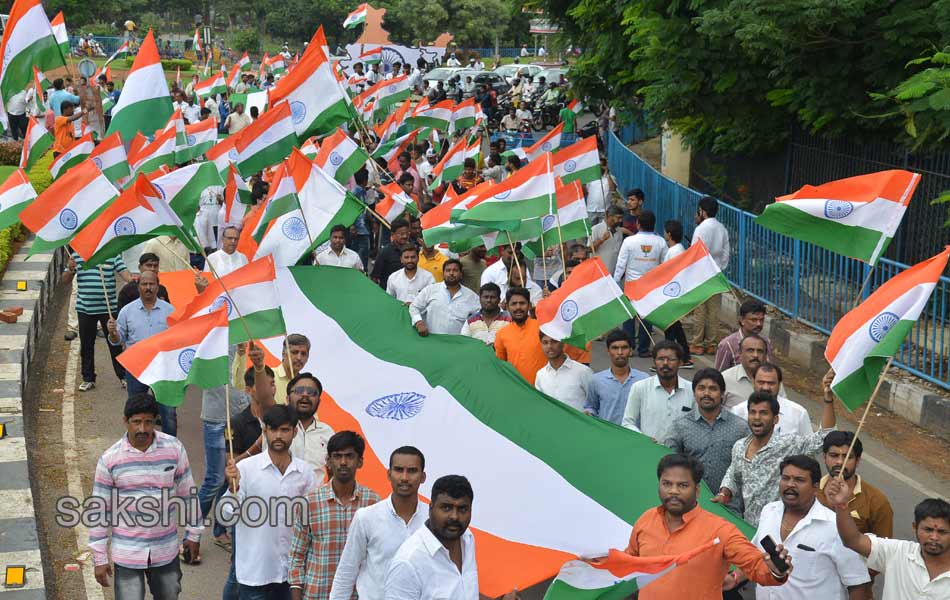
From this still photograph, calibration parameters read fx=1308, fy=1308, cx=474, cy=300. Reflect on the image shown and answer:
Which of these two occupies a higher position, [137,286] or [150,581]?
[150,581]

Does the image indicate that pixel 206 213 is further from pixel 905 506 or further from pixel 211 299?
pixel 905 506

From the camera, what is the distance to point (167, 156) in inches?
607

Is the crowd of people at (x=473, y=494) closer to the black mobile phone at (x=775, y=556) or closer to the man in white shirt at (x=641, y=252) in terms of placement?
the black mobile phone at (x=775, y=556)

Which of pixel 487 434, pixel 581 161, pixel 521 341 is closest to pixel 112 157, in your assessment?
pixel 581 161

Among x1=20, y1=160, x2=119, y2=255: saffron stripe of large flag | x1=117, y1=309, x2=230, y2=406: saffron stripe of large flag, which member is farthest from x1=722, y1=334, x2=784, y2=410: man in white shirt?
x1=20, y1=160, x2=119, y2=255: saffron stripe of large flag

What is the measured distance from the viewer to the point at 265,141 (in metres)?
14.0

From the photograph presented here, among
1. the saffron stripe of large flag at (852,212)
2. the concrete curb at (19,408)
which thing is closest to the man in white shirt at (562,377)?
the saffron stripe of large flag at (852,212)

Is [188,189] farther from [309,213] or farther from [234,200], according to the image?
[234,200]

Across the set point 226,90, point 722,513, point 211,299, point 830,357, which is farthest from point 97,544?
point 226,90

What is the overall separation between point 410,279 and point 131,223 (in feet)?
9.88

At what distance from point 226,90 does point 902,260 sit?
17.7 metres

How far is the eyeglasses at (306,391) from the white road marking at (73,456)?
1737 mm

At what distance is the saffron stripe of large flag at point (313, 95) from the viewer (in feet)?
47.5

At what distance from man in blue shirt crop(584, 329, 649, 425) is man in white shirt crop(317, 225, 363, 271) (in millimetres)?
4482
